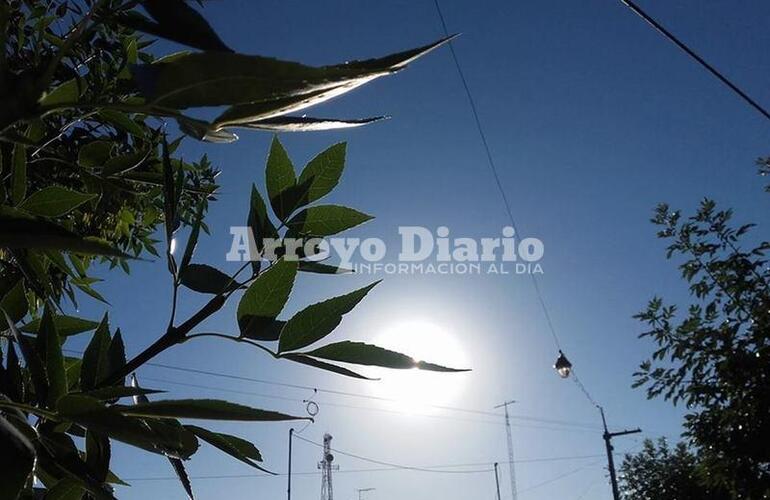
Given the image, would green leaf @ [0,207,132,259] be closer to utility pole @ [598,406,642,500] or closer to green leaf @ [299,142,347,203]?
green leaf @ [299,142,347,203]

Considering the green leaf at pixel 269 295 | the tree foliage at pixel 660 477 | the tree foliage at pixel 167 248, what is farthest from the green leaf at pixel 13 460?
the tree foliage at pixel 660 477

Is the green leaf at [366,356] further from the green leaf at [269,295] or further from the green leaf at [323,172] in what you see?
the green leaf at [323,172]

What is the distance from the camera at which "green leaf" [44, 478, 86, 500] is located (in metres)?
0.52

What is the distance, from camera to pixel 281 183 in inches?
24.8

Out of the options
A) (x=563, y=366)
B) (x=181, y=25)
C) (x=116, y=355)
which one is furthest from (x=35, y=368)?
(x=563, y=366)

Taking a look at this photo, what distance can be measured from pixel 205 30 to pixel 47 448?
0.37 metres

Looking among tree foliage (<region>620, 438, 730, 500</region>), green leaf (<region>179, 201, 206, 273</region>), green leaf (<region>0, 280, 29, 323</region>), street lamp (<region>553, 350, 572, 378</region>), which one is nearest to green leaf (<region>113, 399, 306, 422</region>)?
green leaf (<region>179, 201, 206, 273</region>)

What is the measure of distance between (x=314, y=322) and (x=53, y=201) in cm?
35

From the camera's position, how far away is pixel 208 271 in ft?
2.10

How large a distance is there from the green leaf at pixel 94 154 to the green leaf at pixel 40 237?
63cm

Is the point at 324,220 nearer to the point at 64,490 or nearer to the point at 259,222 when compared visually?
the point at 259,222

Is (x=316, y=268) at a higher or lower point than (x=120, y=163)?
lower

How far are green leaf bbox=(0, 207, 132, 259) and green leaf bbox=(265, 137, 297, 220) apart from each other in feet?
0.87

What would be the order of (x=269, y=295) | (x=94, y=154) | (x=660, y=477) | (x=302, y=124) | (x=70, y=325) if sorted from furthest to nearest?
(x=660, y=477) < (x=94, y=154) < (x=70, y=325) < (x=269, y=295) < (x=302, y=124)
